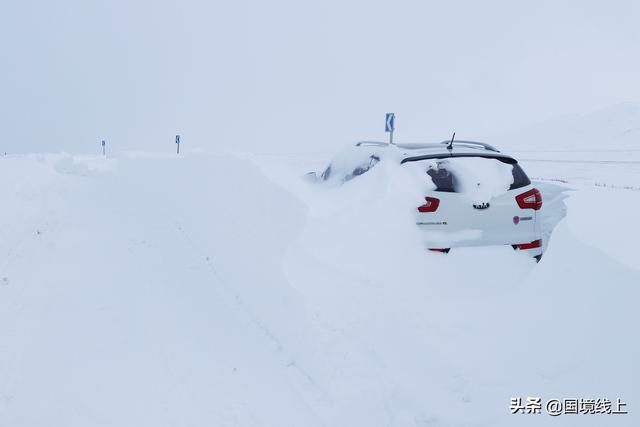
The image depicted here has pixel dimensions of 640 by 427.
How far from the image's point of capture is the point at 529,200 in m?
5.14

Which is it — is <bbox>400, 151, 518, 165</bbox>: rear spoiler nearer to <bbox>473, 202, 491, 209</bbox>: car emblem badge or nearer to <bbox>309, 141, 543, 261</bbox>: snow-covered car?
<bbox>309, 141, 543, 261</bbox>: snow-covered car

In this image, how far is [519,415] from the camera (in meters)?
3.56

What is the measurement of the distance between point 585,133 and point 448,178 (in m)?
59.5

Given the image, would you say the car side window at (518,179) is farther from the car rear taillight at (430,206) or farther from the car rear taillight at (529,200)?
the car rear taillight at (430,206)

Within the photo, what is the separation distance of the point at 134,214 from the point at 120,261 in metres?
3.17

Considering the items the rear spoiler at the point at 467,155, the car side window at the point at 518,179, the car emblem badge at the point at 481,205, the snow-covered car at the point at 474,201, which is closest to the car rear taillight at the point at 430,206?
the snow-covered car at the point at 474,201

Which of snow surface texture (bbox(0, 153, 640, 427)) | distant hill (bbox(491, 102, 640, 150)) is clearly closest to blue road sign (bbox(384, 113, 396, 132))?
snow surface texture (bbox(0, 153, 640, 427))

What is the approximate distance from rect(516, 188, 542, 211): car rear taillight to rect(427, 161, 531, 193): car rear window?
10 cm

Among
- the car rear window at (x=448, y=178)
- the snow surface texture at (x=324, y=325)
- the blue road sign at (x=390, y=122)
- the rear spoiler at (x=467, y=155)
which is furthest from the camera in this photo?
the blue road sign at (x=390, y=122)

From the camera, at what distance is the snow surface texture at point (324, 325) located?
368 cm

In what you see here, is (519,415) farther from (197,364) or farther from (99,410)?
(99,410)

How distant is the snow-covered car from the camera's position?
15.8 ft

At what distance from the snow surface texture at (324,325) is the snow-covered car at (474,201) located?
0.51ft

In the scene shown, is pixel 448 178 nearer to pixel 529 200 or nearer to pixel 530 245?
pixel 529 200
